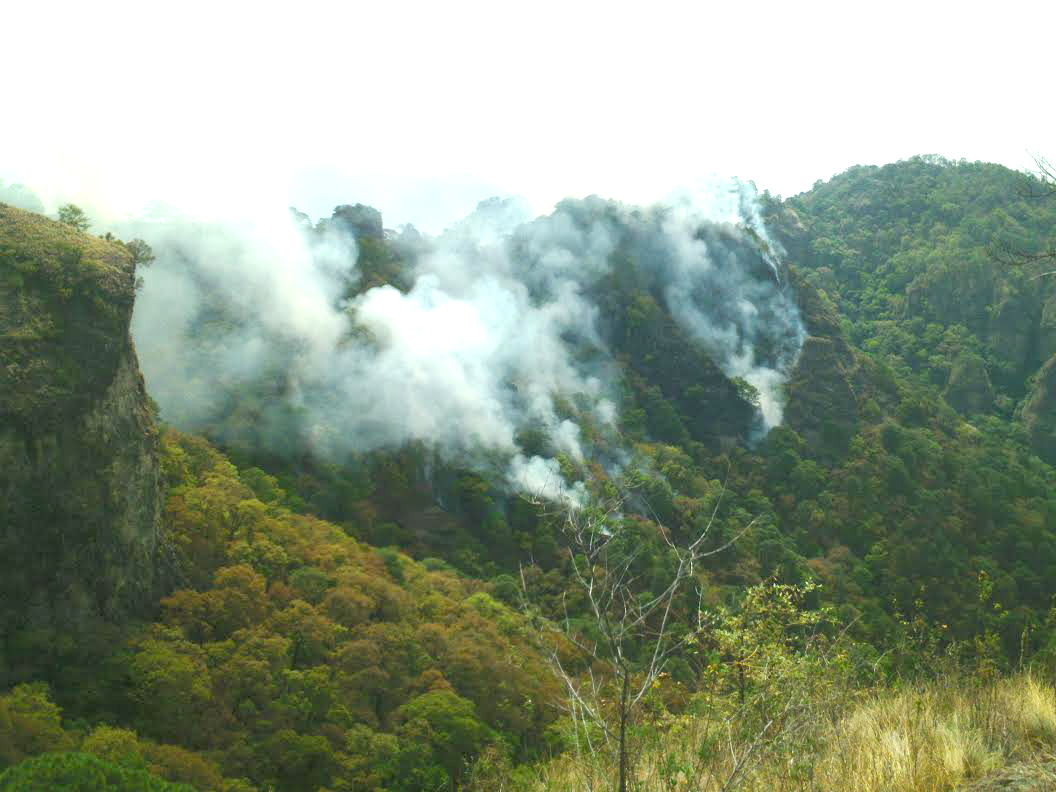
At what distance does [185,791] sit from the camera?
10078 millimetres

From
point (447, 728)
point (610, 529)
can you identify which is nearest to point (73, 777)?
point (610, 529)

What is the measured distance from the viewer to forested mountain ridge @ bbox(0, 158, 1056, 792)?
19359 millimetres

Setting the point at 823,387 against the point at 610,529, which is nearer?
the point at 610,529

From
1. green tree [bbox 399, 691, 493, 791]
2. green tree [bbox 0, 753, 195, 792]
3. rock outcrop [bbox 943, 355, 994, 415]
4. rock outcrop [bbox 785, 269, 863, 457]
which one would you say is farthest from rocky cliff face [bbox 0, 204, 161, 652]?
rock outcrop [bbox 943, 355, 994, 415]

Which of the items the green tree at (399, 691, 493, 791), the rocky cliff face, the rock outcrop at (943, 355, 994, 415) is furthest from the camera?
the rock outcrop at (943, 355, 994, 415)

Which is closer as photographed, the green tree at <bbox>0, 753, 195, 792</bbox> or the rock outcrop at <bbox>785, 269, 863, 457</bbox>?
the green tree at <bbox>0, 753, 195, 792</bbox>

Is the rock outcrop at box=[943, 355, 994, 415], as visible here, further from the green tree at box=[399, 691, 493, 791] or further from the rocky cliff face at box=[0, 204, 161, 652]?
the rocky cliff face at box=[0, 204, 161, 652]

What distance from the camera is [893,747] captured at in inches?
203

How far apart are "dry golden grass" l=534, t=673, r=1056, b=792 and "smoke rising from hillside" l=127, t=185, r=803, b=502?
77.6 ft

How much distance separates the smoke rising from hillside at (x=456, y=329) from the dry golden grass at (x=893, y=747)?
2365 cm

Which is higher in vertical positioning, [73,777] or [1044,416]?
[1044,416]

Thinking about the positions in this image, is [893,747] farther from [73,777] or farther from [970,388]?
[970,388]

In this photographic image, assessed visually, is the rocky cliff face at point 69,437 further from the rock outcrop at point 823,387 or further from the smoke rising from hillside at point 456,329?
the rock outcrop at point 823,387

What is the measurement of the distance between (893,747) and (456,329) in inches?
2202
